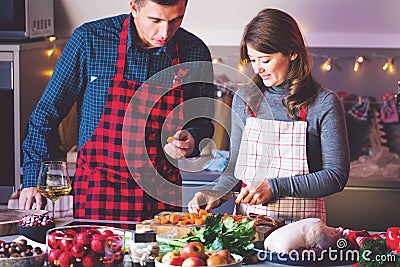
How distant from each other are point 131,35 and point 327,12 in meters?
1.25

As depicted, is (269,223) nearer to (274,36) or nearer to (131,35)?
(274,36)

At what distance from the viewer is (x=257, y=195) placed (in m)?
2.37

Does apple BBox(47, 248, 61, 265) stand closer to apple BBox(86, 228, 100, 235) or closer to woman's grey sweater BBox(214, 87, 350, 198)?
apple BBox(86, 228, 100, 235)

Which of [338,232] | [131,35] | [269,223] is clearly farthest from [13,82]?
[338,232]

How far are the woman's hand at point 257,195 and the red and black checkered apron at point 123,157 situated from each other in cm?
39

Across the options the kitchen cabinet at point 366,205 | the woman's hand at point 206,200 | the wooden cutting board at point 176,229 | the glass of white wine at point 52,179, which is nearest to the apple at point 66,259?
the wooden cutting board at point 176,229

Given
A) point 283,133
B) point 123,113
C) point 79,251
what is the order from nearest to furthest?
point 79,251 < point 283,133 < point 123,113

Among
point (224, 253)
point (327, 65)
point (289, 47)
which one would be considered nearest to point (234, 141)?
point (289, 47)

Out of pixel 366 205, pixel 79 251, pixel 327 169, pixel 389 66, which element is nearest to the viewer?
pixel 79 251

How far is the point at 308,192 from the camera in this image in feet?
7.91

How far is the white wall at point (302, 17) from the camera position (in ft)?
11.5

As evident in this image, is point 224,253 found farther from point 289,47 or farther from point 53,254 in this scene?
point 289,47

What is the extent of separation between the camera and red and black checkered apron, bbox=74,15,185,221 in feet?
8.50

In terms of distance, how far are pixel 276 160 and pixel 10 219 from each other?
0.94 metres
